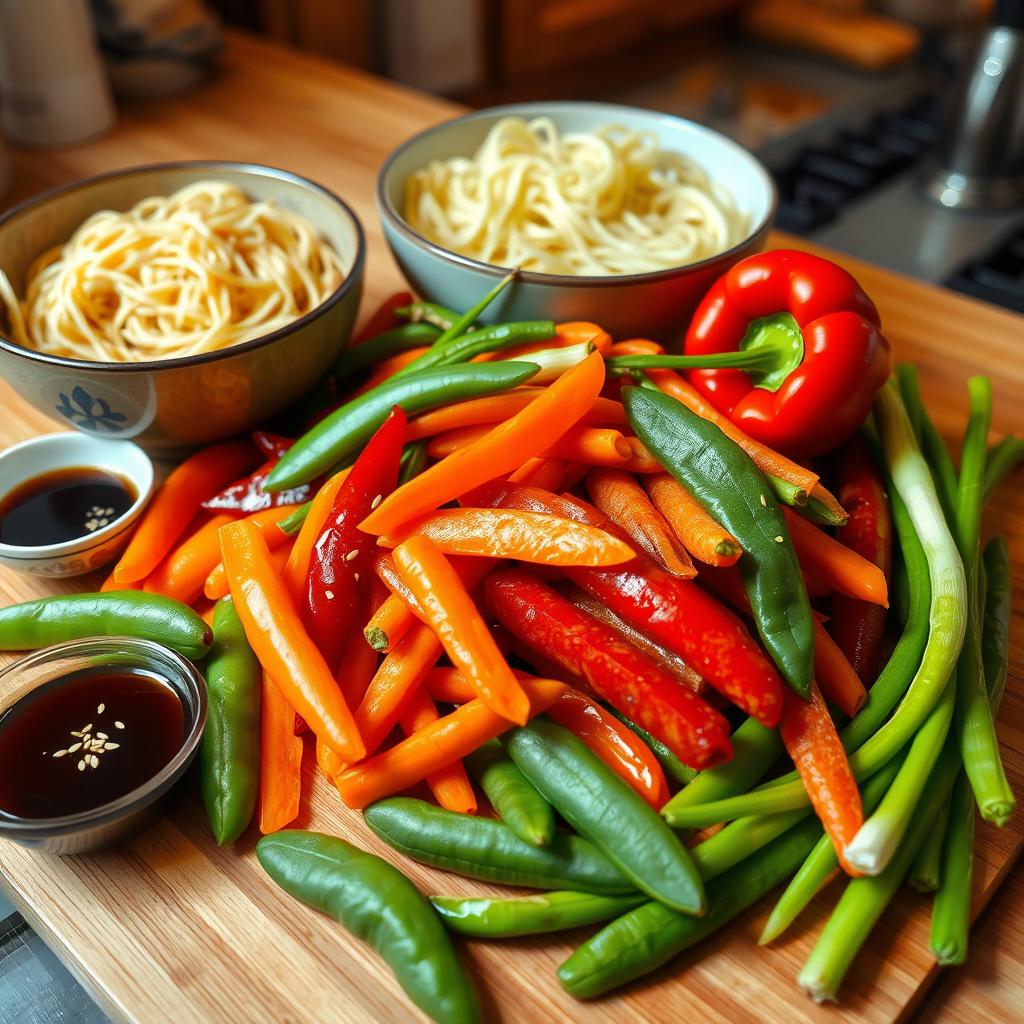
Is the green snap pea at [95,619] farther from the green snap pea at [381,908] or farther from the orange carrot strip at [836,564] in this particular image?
the orange carrot strip at [836,564]

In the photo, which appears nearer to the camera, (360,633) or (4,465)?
(360,633)

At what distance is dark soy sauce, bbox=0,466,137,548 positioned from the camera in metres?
1.64

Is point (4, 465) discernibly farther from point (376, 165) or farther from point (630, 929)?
point (376, 165)

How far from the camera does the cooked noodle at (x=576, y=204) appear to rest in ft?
6.64

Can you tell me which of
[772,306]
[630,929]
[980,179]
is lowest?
[980,179]

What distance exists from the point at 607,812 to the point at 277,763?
0.45 m

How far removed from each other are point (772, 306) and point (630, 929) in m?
1.01

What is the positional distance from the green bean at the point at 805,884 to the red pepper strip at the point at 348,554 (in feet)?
2.13

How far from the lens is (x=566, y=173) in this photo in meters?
2.11

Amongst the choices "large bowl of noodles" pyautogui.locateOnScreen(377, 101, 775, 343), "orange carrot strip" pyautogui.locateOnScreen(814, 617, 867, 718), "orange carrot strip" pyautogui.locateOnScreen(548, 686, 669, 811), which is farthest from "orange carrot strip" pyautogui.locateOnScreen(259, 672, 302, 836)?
"large bowl of noodles" pyautogui.locateOnScreen(377, 101, 775, 343)

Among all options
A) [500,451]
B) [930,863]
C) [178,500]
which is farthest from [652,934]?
[178,500]

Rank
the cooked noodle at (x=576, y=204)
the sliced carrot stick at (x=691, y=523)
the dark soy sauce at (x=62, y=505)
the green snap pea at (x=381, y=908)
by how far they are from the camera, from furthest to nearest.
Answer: the cooked noodle at (x=576, y=204), the dark soy sauce at (x=62, y=505), the sliced carrot stick at (x=691, y=523), the green snap pea at (x=381, y=908)

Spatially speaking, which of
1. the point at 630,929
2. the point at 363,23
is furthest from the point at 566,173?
the point at 363,23

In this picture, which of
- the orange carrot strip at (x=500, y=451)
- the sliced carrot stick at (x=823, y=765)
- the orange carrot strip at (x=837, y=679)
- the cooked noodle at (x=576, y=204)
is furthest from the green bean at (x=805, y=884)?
the cooked noodle at (x=576, y=204)
